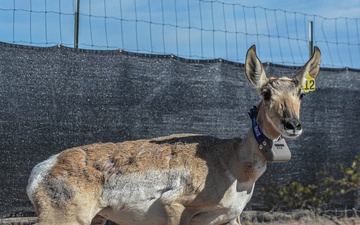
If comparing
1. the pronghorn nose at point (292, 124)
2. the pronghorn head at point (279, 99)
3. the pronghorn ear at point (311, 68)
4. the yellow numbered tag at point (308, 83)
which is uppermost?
the pronghorn ear at point (311, 68)

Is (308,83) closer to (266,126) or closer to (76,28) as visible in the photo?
(266,126)

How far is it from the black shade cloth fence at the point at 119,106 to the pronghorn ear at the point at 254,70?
8.28 ft

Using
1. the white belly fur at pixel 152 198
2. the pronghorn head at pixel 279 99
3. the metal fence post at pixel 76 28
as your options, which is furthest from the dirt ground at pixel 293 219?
the pronghorn head at pixel 279 99

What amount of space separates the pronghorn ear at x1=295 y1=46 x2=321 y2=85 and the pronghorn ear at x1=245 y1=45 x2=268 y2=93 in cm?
34

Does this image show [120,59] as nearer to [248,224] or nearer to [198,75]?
[198,75]

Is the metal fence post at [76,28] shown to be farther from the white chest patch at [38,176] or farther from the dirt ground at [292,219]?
the dirt ground at [292,219]

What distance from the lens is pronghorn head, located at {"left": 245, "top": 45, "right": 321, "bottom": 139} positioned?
6.59 metres

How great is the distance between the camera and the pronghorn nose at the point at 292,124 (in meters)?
6.46

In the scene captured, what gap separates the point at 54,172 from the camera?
276 inches

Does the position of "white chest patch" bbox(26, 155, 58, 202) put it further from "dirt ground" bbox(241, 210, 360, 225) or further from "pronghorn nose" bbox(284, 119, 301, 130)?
"dirt ground" bbox(241, 210, 360, 225)

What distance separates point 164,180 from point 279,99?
4.18 feet

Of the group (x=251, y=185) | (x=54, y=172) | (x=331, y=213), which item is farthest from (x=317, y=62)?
(x=331, y=213)

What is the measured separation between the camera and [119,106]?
938cm

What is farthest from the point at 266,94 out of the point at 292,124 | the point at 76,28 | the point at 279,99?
the point at 76,28
